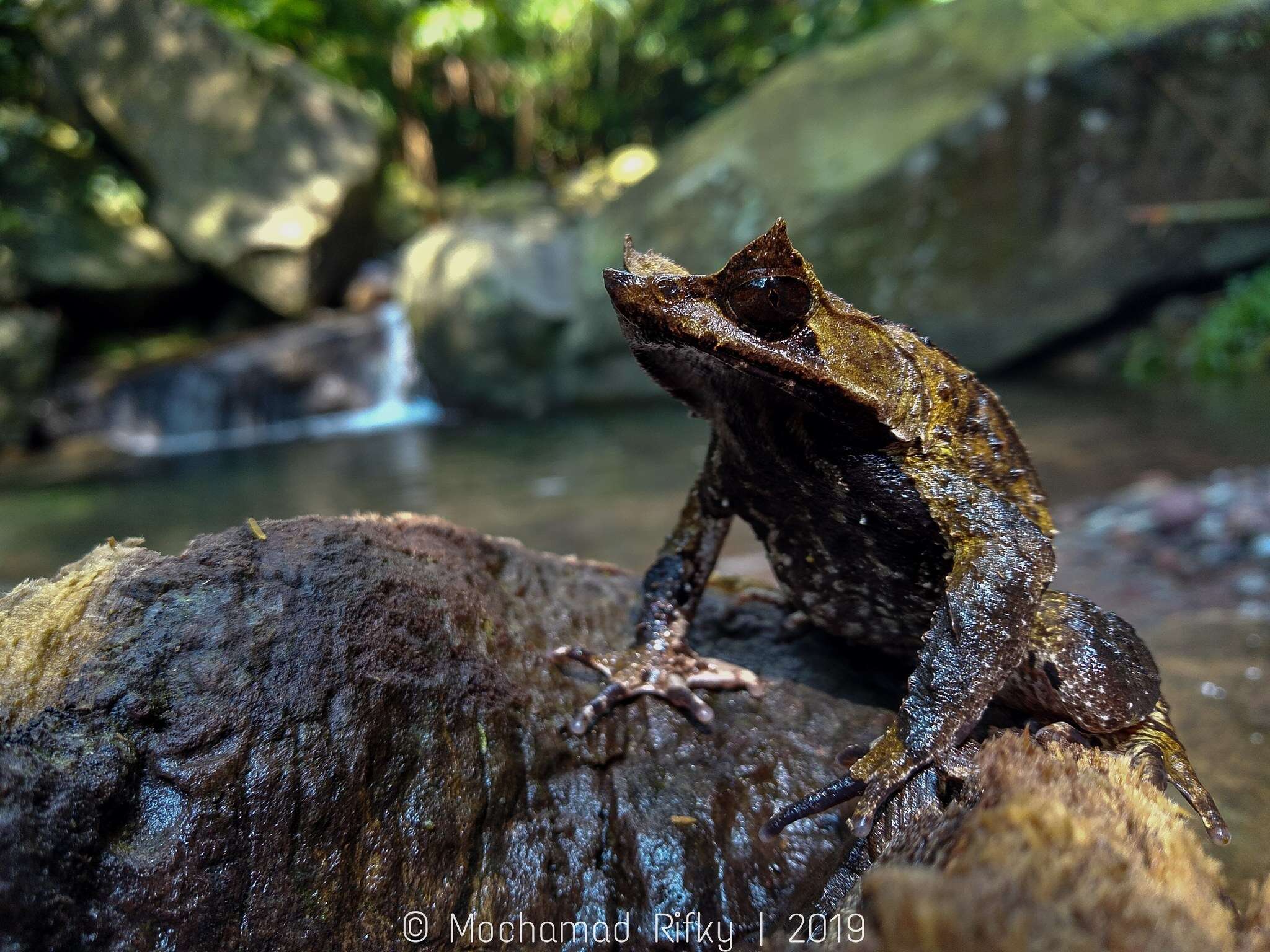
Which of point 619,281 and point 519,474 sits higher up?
point 519,474

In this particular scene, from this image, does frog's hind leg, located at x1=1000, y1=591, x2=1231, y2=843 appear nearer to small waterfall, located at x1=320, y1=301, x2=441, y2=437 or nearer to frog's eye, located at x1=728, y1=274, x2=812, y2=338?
frog's eye, located at x1=728, y1=274, x2=812, y2=338

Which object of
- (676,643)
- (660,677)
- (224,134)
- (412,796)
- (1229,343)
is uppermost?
(224,134)

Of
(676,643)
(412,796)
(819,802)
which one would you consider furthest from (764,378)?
(412,796)

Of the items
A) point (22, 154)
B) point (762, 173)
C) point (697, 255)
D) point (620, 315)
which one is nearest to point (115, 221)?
point (22, 154)

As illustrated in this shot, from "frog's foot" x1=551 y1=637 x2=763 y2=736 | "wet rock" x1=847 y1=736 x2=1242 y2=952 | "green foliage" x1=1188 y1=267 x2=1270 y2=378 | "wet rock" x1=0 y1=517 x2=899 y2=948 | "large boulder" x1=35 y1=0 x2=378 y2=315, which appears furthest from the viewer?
"large boulder" x1=35 y1=0 x2=378 y2=315

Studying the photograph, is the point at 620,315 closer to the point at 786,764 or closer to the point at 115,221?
the point at 786,764

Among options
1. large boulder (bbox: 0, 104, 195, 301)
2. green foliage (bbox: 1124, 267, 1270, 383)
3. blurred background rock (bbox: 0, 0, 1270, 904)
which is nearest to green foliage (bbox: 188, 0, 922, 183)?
blurred background rock (bbox: 0, 0, 1270, 904)

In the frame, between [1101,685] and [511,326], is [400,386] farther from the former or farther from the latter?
[1101,685]

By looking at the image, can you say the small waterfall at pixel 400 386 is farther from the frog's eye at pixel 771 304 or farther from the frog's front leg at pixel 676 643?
the frog's eye at pixel 771 304

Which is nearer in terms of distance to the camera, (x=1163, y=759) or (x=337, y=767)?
(x=337, y=767)
